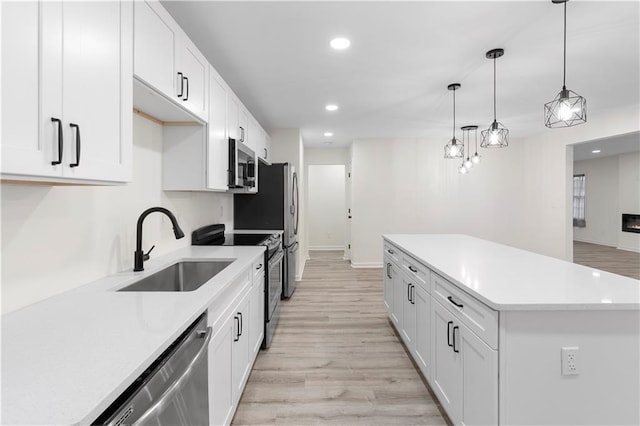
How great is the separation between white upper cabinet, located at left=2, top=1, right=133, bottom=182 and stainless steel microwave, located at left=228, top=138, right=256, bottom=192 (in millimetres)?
1417

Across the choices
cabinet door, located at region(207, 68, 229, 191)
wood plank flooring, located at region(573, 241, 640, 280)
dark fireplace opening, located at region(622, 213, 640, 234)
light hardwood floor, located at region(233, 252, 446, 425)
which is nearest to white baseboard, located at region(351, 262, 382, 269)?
light hardwood floor, located at region(233, 252, 446, 425)

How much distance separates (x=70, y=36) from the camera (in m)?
0.98

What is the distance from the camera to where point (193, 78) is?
6.35ft

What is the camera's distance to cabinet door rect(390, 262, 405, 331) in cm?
273

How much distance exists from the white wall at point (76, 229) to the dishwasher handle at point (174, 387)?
69cm

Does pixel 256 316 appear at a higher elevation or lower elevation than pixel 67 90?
lower

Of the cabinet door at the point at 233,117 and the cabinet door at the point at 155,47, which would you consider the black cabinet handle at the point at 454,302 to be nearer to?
the cabinet door at the point at 155,47

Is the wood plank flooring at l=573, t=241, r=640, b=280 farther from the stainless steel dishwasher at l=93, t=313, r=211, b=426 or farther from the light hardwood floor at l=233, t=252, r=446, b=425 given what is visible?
the stainless steel dishwasher at l=93, t=313, r=211, b=426

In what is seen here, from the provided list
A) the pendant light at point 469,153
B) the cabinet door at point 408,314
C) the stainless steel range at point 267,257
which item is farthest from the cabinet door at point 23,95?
the pendant light at point 469,153

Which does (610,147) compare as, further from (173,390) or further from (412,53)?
(173,390)

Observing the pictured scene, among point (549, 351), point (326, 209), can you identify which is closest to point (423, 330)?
point (549, 351)

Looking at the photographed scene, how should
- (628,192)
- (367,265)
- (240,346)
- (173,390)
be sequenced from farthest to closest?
(628,192) → (367,265) → (240,346) → (173,390)

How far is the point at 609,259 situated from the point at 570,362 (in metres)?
7.79

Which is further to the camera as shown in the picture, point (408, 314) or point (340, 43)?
point (408, 314)
